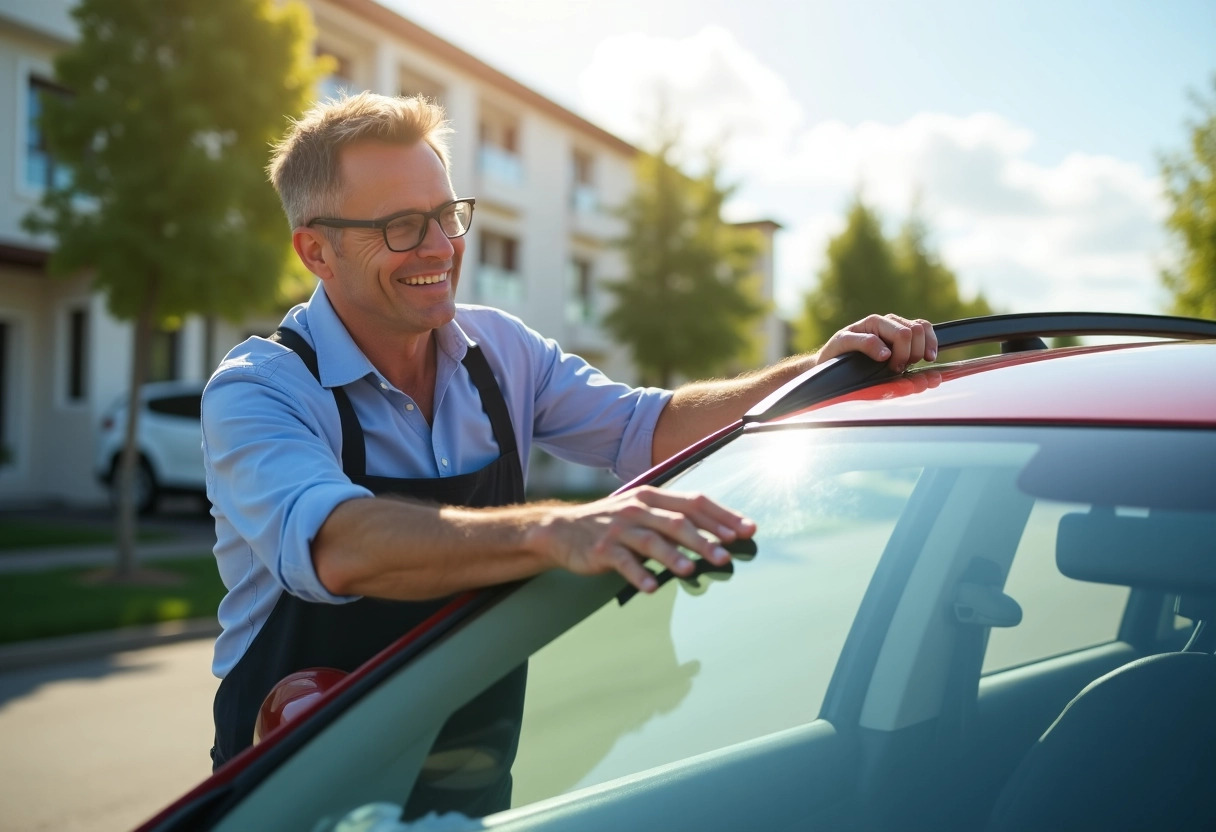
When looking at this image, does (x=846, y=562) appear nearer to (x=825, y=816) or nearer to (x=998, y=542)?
(x=998, y=542)

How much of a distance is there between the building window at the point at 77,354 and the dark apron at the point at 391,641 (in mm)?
15898

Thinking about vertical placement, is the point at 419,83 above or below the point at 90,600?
above

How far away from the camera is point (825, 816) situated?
1295mm

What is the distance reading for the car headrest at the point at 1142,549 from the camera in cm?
123

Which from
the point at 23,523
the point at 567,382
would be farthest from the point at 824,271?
the point at 567,382

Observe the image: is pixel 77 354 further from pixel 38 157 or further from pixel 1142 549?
pixel 1142 549

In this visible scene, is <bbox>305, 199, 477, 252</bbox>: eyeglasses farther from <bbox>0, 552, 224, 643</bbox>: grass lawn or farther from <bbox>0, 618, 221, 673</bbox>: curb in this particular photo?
<bbox>0, 552, 224, 643</bbox>: grass lawn

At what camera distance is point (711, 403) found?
230 cm

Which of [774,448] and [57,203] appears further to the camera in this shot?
[57,203]

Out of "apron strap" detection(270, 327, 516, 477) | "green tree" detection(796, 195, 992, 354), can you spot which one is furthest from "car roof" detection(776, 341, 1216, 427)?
"green tree" detection(796, 195, 992, 354)

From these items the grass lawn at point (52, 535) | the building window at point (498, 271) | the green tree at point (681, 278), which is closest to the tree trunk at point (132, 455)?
the grass lawn at point (52, 535)

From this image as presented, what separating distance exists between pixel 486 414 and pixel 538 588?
817 millimetres

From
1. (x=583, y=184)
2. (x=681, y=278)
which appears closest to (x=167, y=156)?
(x=681, y=278)

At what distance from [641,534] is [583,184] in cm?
2572
